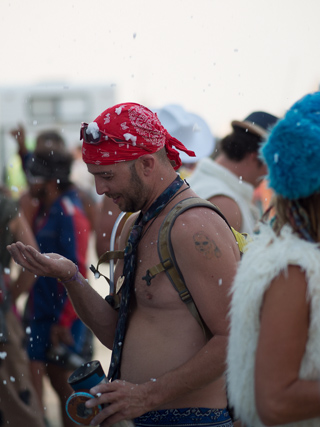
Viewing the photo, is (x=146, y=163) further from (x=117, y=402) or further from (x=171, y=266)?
(x=117, y=402)

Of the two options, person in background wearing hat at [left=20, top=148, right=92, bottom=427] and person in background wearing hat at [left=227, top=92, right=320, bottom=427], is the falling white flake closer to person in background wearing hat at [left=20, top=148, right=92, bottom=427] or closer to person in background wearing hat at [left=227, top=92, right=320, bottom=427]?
person in background wearing hat at [left=227, top=92, right=320, bottom=427]

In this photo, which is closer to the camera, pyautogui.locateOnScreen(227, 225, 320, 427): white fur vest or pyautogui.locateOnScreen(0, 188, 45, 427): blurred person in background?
pyautogui.locateOnScreen(227, 225, 320, 427): white fur vest

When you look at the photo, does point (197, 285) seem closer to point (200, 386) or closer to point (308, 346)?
point (200, 386)

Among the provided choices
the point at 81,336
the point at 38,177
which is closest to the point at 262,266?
the point at 81,336

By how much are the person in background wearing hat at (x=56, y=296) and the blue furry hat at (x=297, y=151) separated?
2926 mm

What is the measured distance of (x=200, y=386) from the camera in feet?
7.61

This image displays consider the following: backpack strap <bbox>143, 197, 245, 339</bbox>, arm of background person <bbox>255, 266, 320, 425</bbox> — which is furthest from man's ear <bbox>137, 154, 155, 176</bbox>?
arm of background person <bbox>255, 266, 320, 425</bbox>

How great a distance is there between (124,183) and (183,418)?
939 mm

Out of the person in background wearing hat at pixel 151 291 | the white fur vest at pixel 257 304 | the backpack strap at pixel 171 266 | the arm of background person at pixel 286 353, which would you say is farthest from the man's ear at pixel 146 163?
the arm of background person at pixel 286 353

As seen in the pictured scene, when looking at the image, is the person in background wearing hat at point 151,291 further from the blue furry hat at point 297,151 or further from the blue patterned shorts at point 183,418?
the blue furry hat at point 297,151

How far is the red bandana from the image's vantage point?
8.35ft

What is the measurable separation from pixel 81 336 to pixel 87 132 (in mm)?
2516

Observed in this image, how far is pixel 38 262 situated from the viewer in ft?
8.25

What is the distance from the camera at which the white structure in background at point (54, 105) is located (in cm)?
1716
